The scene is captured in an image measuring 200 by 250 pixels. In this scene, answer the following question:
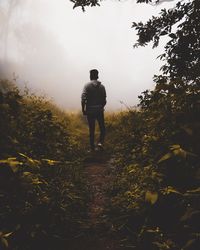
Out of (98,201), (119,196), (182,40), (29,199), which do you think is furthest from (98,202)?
(182,40)

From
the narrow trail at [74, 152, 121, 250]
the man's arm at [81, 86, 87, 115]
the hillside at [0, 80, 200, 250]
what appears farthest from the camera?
the man's arm at [81, 86, 87, 115]

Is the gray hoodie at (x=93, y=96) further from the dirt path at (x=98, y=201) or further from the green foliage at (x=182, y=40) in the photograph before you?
the green foliage at (x=182, y=40)

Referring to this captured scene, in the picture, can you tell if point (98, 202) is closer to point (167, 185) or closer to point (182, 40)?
point (167, 185)

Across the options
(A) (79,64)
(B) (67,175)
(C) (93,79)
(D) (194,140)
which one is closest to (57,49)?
(A) (79,64)

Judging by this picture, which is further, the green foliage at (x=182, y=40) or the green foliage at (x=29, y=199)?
the green foliage at (x=182, y=40)

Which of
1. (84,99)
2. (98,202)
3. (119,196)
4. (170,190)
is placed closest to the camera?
(170,190)

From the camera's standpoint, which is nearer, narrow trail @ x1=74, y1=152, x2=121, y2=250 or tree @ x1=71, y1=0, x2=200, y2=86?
narrow trail @ x1=74, y1=152, x2=121, y2=250

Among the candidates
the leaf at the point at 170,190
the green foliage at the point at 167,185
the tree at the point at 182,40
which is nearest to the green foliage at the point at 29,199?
the green foliage at the point at 167,185

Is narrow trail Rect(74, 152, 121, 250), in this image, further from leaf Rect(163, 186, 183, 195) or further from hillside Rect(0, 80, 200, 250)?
leaf Rect(163, 186, 183, 195)

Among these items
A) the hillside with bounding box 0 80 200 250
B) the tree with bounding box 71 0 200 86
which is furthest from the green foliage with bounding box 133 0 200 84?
the hillside with bounding box 0 80 200 250

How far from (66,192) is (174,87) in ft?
8.08

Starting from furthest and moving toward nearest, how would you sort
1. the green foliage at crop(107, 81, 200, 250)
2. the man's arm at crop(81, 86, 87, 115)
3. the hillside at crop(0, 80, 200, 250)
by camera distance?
1. the man's arm at crop(81, 86, 87, 115)
2. the hillside at crop(0, 80, 200, 250)
3. the green foliage at crop(107, 81, 200, 250)

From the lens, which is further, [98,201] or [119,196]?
[98,201]

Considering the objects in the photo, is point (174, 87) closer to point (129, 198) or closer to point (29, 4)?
point (129, 198)
